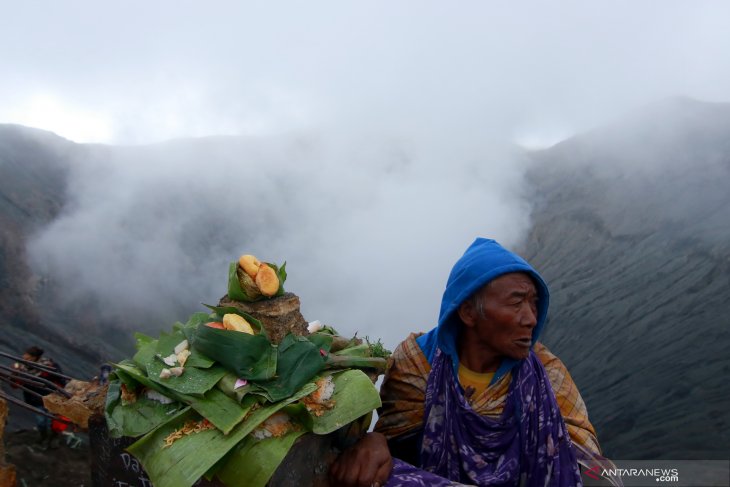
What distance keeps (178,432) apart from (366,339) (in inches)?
52.0

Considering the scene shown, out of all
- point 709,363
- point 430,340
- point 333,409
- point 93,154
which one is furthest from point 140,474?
point 93,154

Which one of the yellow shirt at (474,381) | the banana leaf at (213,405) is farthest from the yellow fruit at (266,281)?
the yellow shirt at (474,381)

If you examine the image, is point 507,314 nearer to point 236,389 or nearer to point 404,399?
point 404,399

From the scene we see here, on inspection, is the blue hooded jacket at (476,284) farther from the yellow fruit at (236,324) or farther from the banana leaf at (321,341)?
the yellow fruit at (236,324)

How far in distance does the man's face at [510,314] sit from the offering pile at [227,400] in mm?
689

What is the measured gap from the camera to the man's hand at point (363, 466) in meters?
2.11

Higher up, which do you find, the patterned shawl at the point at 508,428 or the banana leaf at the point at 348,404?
the patterned shawl at the point at 508,428

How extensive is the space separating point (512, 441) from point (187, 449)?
1.51 meters

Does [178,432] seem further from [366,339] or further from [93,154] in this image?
[93,154]

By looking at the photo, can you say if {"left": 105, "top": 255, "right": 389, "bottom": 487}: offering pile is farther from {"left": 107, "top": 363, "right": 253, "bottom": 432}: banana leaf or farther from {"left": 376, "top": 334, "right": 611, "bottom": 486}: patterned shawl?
{"left": 376, "top": 334, "right": 611, "bottom": 486}: patterned shawl

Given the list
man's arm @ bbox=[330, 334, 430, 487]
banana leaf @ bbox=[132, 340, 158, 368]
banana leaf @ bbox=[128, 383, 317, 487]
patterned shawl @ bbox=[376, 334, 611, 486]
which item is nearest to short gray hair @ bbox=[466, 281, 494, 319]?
patterned shawl @ bbox=[376, 334, 611, 486]

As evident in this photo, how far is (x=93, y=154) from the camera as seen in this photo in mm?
19109

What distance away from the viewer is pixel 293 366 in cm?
214

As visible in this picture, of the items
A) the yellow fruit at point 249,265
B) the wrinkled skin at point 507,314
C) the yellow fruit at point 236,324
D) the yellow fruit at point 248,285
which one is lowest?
the yellow fruit at point 236,324
